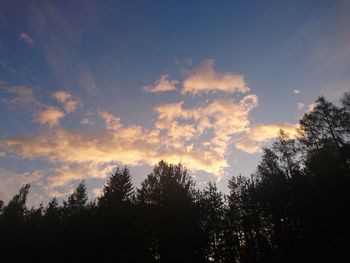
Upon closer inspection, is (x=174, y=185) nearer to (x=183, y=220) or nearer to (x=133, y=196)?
(x=183, y=220)

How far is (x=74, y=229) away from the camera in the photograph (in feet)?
112

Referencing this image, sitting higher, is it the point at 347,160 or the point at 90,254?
the point at 347,160

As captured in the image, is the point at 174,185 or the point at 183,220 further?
the point at 174,185

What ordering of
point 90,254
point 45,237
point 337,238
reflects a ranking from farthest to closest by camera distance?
point 45,237
point 90,254
point 337,238

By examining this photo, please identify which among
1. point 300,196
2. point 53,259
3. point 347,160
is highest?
point 347,160

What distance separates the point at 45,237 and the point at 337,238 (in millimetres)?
37029

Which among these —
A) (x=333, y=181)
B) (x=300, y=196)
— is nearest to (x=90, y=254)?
(x=300, y=196)

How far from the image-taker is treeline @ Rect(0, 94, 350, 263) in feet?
85.3

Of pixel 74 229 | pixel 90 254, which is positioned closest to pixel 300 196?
pixel 90 254

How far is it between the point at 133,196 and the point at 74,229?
8.67m

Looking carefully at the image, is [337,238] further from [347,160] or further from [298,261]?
[347,160]

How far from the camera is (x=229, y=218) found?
36469mm

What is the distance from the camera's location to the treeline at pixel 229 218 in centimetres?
2600

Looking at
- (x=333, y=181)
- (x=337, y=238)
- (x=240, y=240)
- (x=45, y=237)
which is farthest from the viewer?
(x=45, y=237)
